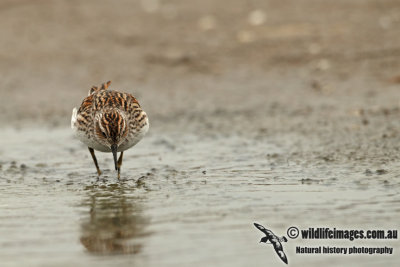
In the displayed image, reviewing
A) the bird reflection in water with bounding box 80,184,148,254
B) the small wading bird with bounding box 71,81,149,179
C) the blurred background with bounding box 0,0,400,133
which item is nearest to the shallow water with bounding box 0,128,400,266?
the bird reflection in water with bounding box 80,184,148,254

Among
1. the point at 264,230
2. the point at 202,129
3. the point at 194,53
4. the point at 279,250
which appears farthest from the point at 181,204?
the point at 194,53

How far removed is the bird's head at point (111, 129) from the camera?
9094 millimetres

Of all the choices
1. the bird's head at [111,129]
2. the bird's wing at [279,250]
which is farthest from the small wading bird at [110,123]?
the bird's wing at [279,250]

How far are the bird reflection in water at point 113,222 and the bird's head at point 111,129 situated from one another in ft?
1.71

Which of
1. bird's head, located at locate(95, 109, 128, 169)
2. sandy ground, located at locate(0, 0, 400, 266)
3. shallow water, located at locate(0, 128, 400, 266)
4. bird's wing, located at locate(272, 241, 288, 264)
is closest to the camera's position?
bird's wing, located at locate(272, 241, 288, 264)

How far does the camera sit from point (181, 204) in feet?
26.1

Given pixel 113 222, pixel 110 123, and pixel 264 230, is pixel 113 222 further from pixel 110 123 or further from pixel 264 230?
pixel 110 123

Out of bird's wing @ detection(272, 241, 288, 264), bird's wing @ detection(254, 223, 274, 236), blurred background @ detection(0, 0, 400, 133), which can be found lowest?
bird's wing @ detection(272, 241, 288, 264)

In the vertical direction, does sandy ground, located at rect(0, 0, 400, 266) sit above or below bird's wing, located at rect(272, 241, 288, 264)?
above

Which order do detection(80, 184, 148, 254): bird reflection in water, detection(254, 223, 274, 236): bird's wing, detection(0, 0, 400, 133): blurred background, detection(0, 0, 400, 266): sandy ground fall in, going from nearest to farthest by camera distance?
detection(80, 184, 148, 254): bird reflection in water → detection(254, 223, 274, 236): bird's wing → detection(0, 0, 400, 266): sandy ground → detection(0, 0, 400, 133): blurred background

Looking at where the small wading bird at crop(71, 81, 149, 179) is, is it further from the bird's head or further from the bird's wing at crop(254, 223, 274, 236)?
the bird's wing at crop(254, 223, 274, 236)

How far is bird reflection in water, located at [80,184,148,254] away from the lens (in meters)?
6.56

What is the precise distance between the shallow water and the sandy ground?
3 centimetres

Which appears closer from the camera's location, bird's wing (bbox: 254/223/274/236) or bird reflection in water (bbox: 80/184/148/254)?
bird reflection in water (bbox: 80/184/148/254)
